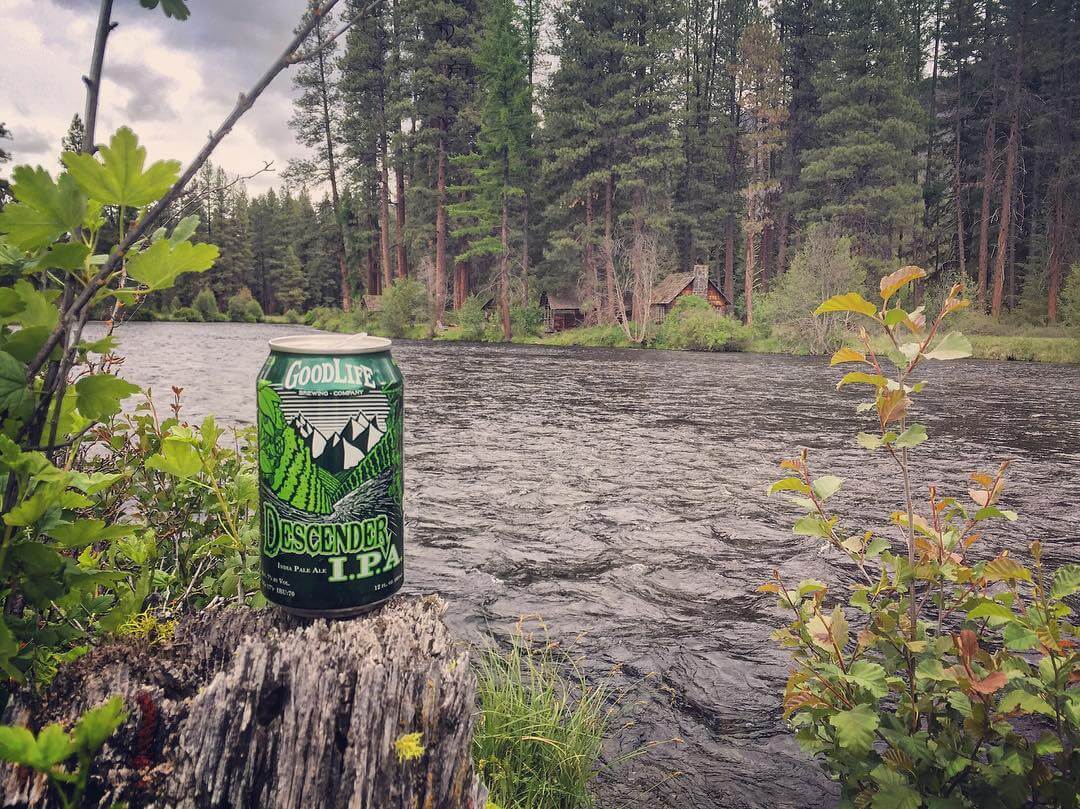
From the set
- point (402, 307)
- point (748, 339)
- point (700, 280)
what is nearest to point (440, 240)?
point (402, 307)

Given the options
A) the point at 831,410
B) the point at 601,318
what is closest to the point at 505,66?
the point at 601,318

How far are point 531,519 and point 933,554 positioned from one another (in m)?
5.15

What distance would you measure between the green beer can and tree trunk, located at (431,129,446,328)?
133 feet

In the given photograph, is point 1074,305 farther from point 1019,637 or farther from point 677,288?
point 1019,637

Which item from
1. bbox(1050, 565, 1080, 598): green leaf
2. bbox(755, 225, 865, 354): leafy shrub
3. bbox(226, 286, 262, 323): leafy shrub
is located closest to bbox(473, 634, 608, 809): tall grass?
bbox(1050, 565, 1080, 598): green leaf

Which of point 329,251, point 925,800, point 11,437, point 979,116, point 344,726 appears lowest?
point 925,800

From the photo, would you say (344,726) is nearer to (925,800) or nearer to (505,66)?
(925,800)

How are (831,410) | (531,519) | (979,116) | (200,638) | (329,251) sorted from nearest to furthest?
1. (200,638)
2. (531,519)
3. (831,410)
4. (979,116)
5. (329,251)

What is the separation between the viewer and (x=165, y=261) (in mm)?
1371

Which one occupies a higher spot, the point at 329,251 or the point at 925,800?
the point at 329,251

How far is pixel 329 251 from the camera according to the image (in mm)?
70312

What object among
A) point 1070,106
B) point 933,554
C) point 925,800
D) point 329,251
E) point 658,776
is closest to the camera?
point 925,800

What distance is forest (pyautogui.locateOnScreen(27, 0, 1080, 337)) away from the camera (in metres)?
39.5

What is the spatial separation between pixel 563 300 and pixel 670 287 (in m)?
6.90
